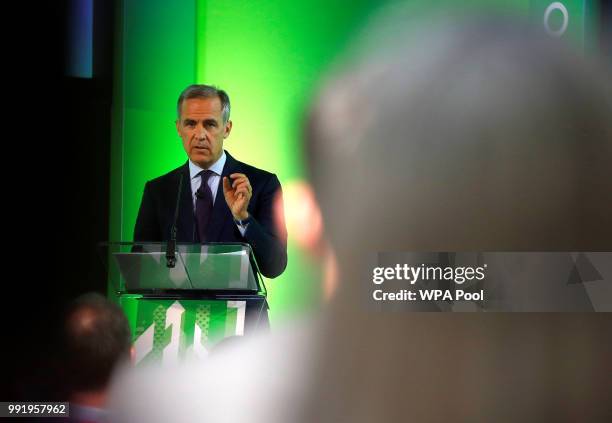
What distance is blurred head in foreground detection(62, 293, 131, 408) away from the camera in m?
3.12

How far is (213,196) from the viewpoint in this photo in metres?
3.17

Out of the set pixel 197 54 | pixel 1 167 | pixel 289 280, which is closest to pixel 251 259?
pixel 289 280

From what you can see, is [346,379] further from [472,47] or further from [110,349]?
[472,47]

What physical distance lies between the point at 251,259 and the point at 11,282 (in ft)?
3.03

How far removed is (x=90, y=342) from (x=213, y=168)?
0.80 meters

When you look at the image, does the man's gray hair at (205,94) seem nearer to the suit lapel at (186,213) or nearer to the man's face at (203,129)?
the man's face at (203,129)

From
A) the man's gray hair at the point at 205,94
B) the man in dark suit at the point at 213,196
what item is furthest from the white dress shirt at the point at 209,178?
the man's gray hair at the point at 205,94

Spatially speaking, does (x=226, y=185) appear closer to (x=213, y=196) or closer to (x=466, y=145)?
(x=213, y=196)

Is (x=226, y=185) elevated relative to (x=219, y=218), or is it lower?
elevated

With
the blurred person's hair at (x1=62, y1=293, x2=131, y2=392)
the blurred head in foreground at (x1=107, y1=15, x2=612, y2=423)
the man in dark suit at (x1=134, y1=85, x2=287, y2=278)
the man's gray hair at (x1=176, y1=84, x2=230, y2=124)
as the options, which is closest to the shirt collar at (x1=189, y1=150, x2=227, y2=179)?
the man in dark suit at (x1=134, y1=85, x2=287, y2=278)

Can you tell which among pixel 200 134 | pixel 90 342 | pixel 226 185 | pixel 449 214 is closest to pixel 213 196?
pixel 226 185

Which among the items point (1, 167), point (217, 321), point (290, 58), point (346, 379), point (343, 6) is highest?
point (343, 6)

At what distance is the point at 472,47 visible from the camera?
131 inches

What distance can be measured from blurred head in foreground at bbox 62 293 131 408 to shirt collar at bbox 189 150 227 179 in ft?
1.87
